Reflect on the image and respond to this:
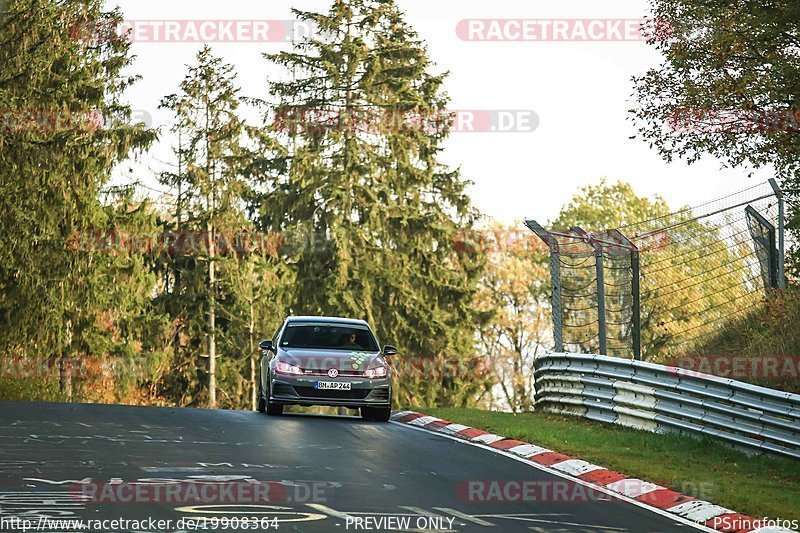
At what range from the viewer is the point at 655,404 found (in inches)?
685

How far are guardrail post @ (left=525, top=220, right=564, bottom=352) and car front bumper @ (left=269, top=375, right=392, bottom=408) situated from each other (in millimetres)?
3187

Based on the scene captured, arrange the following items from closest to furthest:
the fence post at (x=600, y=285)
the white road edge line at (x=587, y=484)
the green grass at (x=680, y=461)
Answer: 1. the white road edge line at (x=587, y=484)
2. the green grass at (x=680, y=461)
3. the fence post at (x=600, y=285)

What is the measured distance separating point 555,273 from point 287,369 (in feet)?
16.0

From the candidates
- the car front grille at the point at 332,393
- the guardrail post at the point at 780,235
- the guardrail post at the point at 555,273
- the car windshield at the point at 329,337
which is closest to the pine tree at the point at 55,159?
the car windshield at the point at 329,337

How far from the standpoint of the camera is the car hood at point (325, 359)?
837 inches

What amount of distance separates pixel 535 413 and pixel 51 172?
22857 mm

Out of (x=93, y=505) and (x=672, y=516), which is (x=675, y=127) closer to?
(x=672, y=516)

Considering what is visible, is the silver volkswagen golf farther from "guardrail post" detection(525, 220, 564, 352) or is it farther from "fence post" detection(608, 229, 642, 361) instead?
"fence post" detection(608, 229, 642, 361)

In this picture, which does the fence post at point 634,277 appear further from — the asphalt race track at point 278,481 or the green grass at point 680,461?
the asphalt race track at point 278,481

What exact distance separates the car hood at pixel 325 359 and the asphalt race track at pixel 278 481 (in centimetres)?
259

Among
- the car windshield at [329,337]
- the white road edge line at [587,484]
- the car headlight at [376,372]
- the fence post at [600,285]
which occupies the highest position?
the fence post at [600,285]

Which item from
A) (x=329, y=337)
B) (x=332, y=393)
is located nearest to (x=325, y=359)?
(x=332, y=393)

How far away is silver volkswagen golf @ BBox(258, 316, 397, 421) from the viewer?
21.1 m

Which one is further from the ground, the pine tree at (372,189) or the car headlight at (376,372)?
the pine tree at (372,189)
